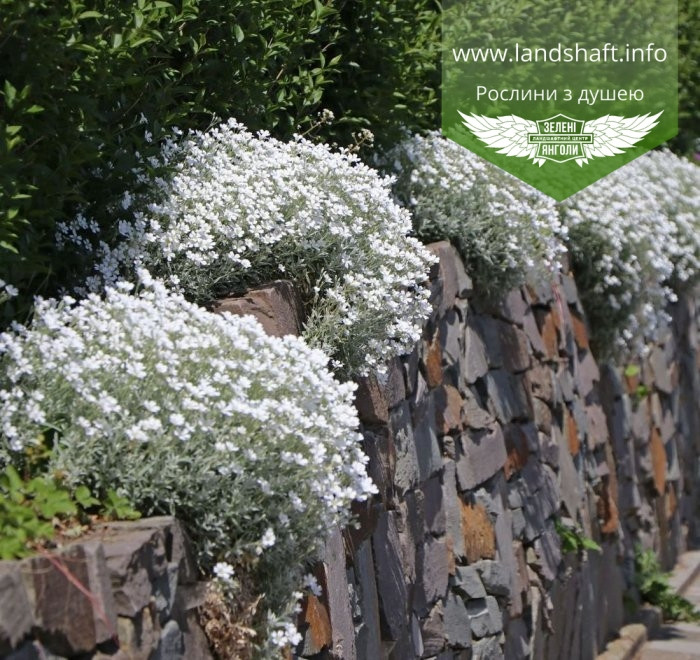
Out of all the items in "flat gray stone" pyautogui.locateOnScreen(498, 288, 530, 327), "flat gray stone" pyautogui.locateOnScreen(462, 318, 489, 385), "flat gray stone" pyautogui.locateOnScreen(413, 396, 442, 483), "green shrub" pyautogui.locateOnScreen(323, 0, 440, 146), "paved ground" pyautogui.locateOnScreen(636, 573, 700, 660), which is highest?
"green shrub" pyautogui.locateOnScreen(323, 0, 440, 146)

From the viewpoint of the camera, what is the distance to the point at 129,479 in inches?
109

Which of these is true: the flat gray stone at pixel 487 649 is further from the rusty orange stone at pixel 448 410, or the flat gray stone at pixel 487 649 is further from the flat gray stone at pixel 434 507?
the rusty orange stone at pixel 448 410

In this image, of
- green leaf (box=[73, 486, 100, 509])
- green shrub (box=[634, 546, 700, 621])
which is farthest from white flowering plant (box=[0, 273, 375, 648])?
green shrub (box=[634, 546, 700, 621])

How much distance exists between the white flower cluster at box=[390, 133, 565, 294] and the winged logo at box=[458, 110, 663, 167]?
673 mm

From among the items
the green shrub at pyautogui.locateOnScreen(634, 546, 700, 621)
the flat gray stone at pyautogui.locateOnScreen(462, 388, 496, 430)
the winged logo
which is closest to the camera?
the flat gray stone at pyautogui.locateOnScreen(462, 388, 496, 430)

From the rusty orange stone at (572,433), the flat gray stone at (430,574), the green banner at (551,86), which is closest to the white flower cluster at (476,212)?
the green banner at (551,86)

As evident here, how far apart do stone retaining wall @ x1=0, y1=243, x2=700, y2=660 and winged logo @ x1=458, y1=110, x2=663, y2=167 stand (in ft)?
2.51

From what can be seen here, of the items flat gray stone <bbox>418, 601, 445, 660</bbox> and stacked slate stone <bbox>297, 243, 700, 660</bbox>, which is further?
flat gray stone <bbox>418, 601, 445, 660</bbox>

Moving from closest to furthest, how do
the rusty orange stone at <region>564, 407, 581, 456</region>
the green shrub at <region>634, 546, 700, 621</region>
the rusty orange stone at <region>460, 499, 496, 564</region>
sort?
the rusty orange stone at <region>460, 499, 496, 564</region> → the rusty orange stone at <region>564, 407, 581, 456</region> → the green shrub at <region>634, 546, 700, 621</region>

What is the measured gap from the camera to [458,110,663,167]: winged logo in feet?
21.5

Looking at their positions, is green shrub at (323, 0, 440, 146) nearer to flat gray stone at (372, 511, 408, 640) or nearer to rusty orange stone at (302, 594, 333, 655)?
flat gray stone at (372, 511, 408, 640)

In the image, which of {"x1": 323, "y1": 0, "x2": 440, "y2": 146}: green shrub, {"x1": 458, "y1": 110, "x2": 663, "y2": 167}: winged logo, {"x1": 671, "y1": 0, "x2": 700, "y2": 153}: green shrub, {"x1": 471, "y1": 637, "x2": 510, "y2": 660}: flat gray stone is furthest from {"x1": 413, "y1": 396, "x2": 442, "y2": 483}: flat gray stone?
{"x1": 671, "y1": 0, "x2": 700, "y2": 153}: green shrub

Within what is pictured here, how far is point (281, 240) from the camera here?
4.07m

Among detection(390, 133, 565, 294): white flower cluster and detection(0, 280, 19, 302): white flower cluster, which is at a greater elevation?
detection(390, 133, 565, 294): white flower cluster
